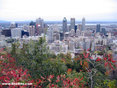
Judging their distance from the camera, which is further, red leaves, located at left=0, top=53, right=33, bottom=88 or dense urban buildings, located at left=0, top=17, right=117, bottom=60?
dense urban buildings, located at left=0, top=17, right=117, bottom=60

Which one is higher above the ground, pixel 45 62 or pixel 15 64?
pixel 45 62

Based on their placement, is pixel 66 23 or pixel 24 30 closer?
pixel 24 30

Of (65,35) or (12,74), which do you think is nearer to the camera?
(12,74)

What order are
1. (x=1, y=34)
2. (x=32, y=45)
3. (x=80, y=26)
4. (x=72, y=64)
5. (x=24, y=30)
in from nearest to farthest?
(x=32, y=45) < (x=72, y=64) < (x=1, y=34) < (x=24, y=30) < (x=80, y=26)

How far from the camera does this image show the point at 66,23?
17.2 metres

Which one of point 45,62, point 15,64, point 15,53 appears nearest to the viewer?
point 45,62

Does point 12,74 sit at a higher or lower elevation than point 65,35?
higher

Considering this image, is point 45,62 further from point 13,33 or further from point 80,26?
point 80,26

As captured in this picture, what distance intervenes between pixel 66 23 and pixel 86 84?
1578cm

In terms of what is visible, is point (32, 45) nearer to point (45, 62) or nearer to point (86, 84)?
point (45, 62)

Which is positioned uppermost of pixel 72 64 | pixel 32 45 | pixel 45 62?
pixel 32 45

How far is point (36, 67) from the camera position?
188cm

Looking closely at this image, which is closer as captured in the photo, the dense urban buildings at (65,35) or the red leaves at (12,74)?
the red leaves at (12,74)

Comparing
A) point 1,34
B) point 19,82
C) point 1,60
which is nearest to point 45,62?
point 19,82
